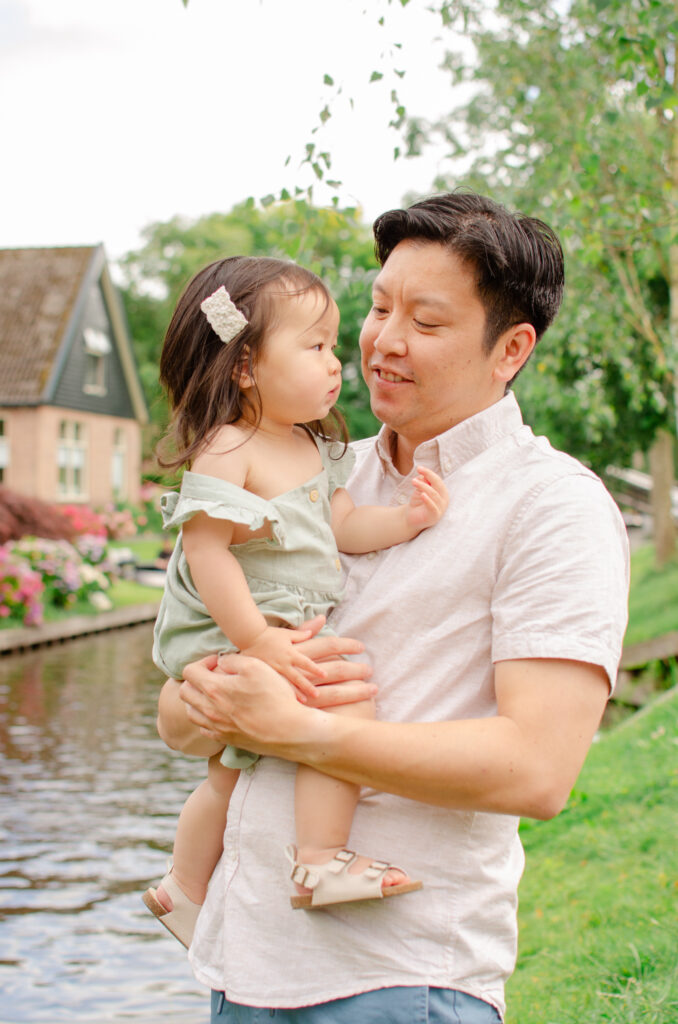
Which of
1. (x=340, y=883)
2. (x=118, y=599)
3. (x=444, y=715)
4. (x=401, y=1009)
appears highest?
(x=444, y=715)

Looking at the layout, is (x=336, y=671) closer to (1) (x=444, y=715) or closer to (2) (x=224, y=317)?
(1) (x=444, y=715)

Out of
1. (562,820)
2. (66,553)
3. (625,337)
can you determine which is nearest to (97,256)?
(66,553)

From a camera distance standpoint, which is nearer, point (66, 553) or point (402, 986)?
point (402, 986)

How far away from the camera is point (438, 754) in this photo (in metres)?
1.72

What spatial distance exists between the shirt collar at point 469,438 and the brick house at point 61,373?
2469 centimetres

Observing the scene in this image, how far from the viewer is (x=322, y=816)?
1884mm

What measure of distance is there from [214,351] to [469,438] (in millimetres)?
556

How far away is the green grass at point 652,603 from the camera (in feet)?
41.9

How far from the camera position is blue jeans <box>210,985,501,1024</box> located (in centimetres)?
180

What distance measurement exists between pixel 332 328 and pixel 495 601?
0.78 meters

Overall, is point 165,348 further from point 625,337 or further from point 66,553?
point 66,553

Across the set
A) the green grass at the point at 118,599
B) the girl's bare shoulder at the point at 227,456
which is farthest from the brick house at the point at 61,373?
the girl's bare shoulder at the point at 227,456

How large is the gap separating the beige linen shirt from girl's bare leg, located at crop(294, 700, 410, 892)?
0.05 metres

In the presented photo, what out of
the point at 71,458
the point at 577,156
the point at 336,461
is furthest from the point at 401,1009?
the point at 71,458
